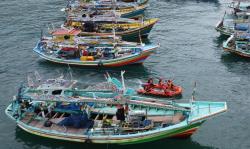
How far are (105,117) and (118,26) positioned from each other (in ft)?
88.2

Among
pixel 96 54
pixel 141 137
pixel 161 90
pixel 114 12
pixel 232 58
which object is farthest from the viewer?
pixel 114 12

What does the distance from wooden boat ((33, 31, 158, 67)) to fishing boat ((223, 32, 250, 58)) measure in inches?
444

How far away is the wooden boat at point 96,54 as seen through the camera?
55344 mm

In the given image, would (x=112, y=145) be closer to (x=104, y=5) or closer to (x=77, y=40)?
(x=77, y=40)

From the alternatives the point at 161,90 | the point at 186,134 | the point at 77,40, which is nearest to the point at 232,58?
the point at 161,90

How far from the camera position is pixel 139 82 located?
51.7 meters

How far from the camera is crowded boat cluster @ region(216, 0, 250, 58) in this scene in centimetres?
5881

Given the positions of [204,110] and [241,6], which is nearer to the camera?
[204,110]

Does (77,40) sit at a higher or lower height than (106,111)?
higher

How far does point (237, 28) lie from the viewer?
2542 inches

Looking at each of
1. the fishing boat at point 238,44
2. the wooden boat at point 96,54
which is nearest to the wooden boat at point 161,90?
the wooden boat at point 96,54

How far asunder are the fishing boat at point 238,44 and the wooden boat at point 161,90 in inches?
516

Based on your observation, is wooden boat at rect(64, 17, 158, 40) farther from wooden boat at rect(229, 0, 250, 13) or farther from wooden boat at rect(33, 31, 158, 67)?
wooden boat at rect(229, 0, 250, 13)

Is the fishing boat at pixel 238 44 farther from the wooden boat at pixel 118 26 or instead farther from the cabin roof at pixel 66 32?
the cabin roof at pixel 66 32
